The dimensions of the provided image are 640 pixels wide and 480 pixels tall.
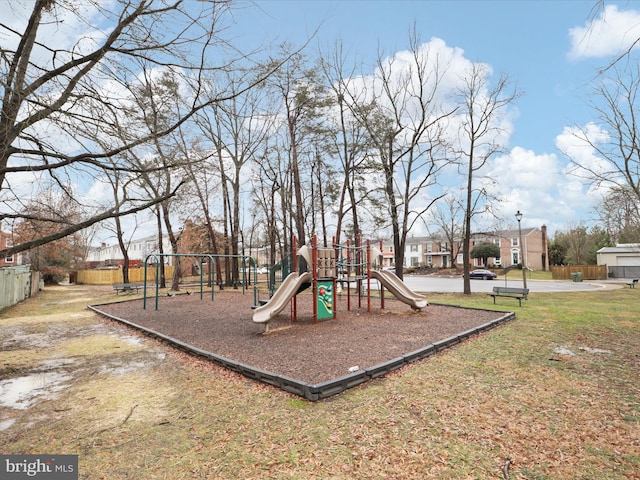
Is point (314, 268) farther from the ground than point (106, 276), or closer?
farther from the ground

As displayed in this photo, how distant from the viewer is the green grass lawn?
292cm

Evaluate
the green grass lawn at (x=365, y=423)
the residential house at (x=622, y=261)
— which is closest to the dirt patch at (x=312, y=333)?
the green grass lawn at (x=365, y=423)

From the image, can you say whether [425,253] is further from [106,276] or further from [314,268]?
[314,268]

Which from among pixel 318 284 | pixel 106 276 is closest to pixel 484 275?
pixel 318 284

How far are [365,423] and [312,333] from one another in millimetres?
4561

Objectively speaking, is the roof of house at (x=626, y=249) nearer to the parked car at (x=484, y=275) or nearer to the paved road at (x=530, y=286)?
the paved road at (x=530, y=286)

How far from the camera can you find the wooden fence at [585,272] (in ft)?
115

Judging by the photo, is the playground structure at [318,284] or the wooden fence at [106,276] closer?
the playground structure at [318,284]

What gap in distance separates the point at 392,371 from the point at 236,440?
9.15 ft

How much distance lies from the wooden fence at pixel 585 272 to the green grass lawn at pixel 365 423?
117 ft

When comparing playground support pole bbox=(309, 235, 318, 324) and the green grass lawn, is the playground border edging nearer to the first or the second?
the green grass lawn

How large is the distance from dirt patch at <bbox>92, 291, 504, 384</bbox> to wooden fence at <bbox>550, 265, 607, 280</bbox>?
102 feet

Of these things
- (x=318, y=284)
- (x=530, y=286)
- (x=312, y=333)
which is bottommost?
(x=530, y=286)

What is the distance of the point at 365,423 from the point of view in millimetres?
3650
